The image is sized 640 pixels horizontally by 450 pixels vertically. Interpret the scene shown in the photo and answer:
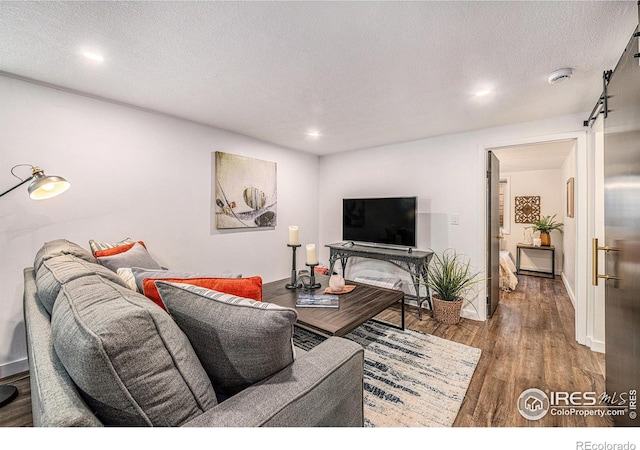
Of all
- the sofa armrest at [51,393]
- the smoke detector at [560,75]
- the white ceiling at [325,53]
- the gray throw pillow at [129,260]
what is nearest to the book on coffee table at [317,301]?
the gray throw pillow at [129,260]

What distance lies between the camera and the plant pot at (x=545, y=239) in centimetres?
530

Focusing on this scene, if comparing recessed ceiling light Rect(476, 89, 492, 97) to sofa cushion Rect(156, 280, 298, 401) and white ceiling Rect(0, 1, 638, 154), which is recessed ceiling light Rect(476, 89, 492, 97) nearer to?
white ceiling Rect(0, 1, 638, 154)

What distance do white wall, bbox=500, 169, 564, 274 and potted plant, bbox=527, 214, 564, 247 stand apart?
12 cm

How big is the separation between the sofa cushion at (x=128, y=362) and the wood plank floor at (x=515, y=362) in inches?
65.2

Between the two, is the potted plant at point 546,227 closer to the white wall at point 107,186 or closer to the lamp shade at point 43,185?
the white wall at point 107,186

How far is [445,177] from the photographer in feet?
11.5

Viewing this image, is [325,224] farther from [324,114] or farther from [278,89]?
[278,89]

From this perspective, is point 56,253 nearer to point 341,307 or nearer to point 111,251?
point 111,251

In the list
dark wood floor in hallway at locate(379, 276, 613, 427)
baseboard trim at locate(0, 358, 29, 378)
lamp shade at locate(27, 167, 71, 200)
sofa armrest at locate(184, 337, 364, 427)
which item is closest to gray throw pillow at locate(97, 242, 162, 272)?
lamp shade at locate(27, 167, 71, 200)

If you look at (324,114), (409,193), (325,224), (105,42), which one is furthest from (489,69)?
(325,224)

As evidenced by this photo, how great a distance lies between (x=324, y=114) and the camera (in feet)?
9.26

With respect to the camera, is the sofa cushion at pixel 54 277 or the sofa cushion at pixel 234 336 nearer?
the sofa cushion at pixel 234 336

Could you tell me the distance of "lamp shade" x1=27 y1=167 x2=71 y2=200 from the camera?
1.75 meters

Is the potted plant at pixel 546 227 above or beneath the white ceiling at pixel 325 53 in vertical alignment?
beneath
